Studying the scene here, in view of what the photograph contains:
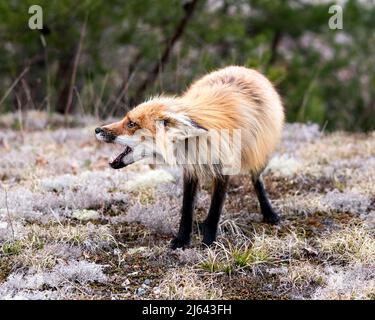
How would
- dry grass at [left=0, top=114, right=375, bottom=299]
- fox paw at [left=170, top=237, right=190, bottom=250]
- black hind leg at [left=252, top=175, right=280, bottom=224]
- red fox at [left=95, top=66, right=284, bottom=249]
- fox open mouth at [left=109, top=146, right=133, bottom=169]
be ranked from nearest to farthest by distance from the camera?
dry grass at [left=0, top=114, right=375, bottom=299] < red fox at [left=95, top=66, right=284, bottom=249] < fox open mouth at [left=109, top=146, right=133, bottom=169] < fox paw at [left=170, top=237, right=190, bottom=250] < black hind leg at [left=252, top=175, right=280, bottom=224]

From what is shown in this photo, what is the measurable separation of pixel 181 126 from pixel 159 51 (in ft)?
17.9

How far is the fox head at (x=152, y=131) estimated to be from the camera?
427 centimetres

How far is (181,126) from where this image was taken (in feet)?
13.9

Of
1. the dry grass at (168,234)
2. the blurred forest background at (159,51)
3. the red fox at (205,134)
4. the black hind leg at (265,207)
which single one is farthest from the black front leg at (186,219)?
the blurred forest background at (159,51)

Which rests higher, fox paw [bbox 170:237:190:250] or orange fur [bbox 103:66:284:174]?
orange fur [bbox 103:66:284:174]

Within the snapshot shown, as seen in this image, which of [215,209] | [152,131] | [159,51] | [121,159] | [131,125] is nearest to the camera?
[152,131]

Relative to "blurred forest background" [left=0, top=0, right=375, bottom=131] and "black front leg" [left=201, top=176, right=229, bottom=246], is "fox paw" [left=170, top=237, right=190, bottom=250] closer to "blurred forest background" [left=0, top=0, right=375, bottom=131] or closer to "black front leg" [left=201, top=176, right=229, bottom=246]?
"black front leg" [left=201, top=176, right=229, bottom=246]

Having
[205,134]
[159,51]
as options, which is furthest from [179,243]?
[159,51]

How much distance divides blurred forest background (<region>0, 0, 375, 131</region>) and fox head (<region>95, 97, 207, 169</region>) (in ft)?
12.0

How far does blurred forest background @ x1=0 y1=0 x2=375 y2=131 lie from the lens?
940 cm

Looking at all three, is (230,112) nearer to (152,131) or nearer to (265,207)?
(152,131)

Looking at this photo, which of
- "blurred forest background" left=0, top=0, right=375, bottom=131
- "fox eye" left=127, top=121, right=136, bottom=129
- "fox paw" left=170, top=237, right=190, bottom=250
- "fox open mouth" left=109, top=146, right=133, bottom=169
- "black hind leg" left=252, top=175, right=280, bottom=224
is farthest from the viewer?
"blurred forest background" left=0, top=0, right=375, bottom=131

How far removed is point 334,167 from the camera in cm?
700

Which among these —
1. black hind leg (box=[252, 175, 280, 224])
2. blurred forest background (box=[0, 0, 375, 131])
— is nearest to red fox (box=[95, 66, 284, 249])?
black hind leg (box=[252, 175, 280, 224])
